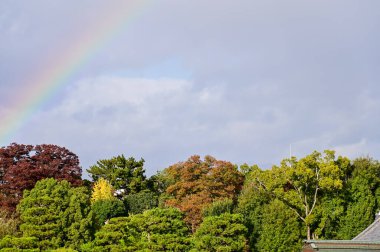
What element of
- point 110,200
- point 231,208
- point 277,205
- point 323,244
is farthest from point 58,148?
point 323,244

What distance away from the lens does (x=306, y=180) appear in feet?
117

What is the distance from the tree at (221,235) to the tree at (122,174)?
20.4 metres

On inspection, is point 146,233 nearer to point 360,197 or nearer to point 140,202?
point 360,197

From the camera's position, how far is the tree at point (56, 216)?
A: 28.2 metres

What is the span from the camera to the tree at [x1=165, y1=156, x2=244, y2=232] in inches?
1532

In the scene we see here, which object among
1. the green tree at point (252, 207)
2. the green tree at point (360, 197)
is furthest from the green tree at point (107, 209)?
the green tree at point (360, 197)

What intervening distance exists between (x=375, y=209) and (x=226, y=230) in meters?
10.1

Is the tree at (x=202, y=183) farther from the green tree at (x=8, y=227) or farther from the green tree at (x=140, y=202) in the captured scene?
the green tree at (x=8, y=227)

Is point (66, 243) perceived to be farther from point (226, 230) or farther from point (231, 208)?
point (231, 208)

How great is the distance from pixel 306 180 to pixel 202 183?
7406 mm

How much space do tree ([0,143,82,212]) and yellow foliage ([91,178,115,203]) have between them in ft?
9.98

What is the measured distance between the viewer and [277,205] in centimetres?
3541

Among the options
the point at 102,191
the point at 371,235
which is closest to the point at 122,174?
Answer: the point at 102,191

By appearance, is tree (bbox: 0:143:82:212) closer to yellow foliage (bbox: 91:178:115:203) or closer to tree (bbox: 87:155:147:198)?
yellow foliage (bbox: 91:178:115:203)
